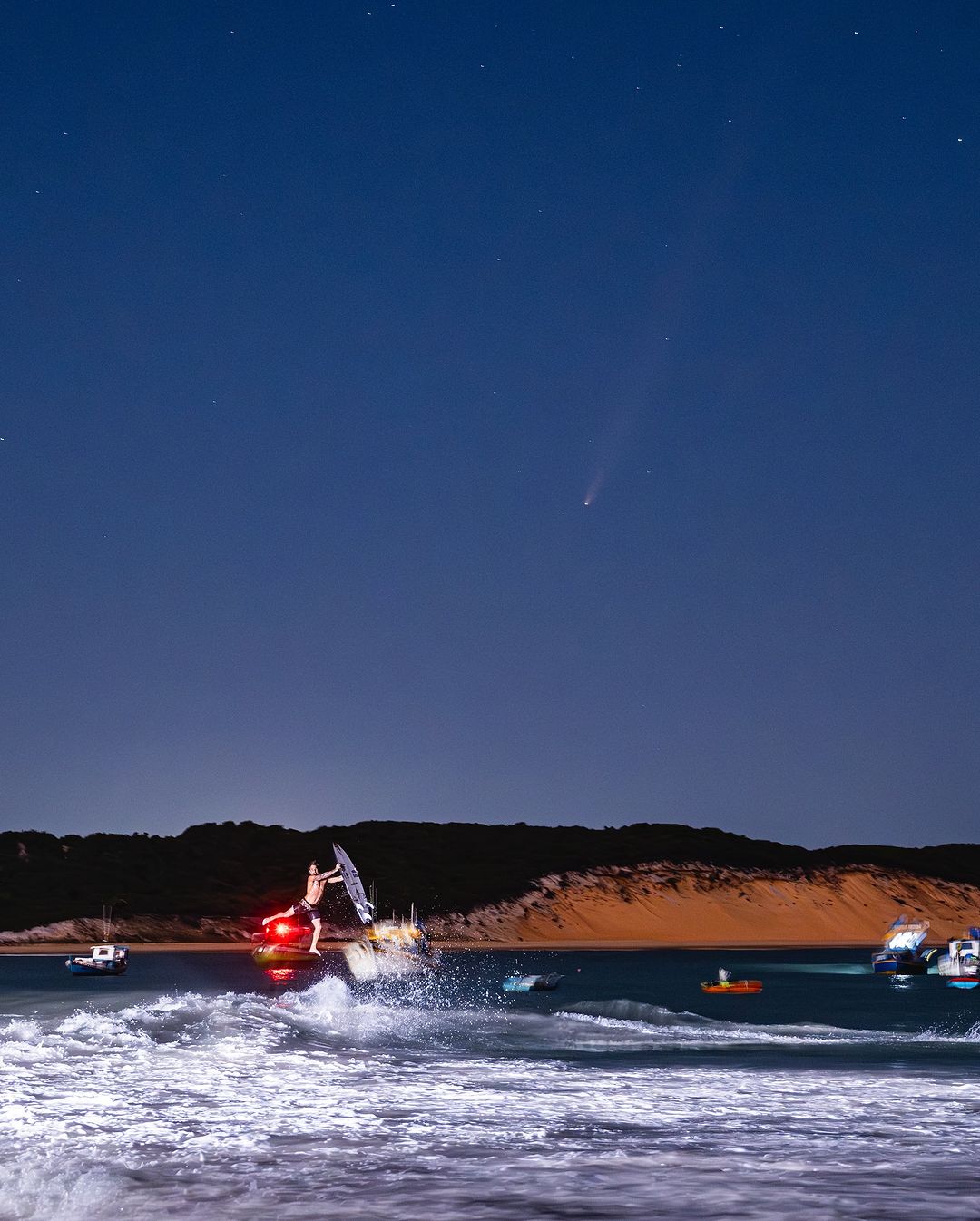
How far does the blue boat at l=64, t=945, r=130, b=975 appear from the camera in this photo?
14138 centimetres

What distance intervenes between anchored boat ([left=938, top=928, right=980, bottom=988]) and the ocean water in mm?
72696

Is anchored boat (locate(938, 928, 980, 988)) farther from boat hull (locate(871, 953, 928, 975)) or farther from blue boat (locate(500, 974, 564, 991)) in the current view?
blue boat (locate(500, 974, 564, 991))

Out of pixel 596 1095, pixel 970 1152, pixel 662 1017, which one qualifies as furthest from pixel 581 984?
pixel 970 1152

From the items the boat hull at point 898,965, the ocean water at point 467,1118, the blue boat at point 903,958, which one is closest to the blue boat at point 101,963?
the ocean water at point 467,1118

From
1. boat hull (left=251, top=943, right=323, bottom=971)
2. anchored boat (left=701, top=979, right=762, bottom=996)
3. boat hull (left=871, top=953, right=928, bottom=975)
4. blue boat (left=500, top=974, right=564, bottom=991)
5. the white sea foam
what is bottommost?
the white sea foam

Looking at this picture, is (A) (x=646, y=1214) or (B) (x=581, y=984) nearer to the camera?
(A) (x=646, y=1214)

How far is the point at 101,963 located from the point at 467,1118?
11699 cm

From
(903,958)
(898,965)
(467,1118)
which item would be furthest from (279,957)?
(467,1118)

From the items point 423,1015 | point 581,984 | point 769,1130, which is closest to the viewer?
point 769,1130

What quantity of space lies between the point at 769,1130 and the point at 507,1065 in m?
17.6

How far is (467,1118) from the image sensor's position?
32531mm

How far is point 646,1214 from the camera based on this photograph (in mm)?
21484


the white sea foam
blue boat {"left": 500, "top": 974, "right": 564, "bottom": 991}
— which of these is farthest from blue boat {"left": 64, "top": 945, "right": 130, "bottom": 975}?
the white sea foam

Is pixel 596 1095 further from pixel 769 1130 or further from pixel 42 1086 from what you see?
pixel 42 1086
